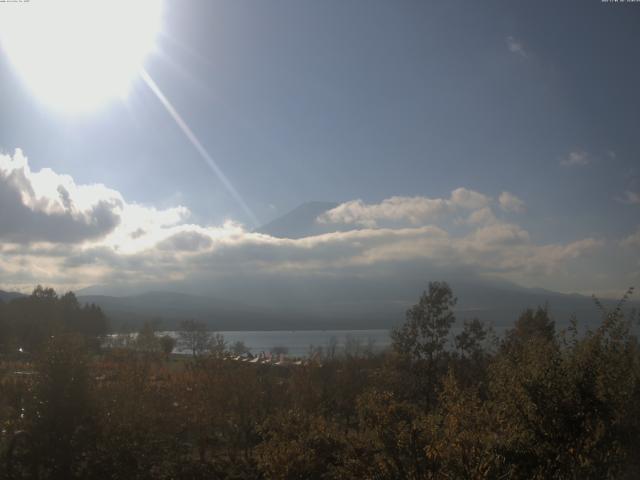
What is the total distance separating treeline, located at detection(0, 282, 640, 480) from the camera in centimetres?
781

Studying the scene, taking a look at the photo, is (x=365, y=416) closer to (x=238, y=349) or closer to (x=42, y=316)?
(x=238, y=349)

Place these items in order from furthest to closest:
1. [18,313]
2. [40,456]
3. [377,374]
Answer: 1. [18,313]
2. [377,374]
3. [40,456]

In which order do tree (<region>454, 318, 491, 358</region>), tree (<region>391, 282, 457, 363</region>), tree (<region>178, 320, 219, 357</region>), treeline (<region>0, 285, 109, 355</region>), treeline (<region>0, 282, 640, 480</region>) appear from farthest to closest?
1. tree (<region>178, 320, 219, 357</region>)
2. treeline (<region>0, 285, 109, 355</region>)
3. tree (<region>454, 318, 491, 358</region>)
4. tree (<region>391, 282, 457, 363</region>)
5. treeline (<region>0, 282, 640, 480</region>)

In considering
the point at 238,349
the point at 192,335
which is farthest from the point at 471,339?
the point at 192,335

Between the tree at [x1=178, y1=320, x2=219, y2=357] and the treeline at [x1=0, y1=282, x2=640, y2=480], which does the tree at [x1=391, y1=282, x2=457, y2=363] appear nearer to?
the treeline at [x1=0, y1=282, x2=640, y2=480]

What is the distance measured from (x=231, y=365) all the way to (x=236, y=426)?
1873mm

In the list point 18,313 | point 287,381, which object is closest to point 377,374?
point 287,381

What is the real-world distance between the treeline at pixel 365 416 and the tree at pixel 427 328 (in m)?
0.04

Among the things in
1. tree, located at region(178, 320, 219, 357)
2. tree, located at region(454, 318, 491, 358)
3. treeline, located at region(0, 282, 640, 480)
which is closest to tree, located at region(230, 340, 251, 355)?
treeline, located at region(0, 282, 640, 480)

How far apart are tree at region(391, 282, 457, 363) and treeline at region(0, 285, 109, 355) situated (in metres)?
41.5

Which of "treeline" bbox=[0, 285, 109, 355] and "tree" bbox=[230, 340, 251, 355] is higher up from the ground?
"treeline" bbox=[0, 285, 109, 355]

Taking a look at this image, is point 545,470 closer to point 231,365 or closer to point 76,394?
point 76,394

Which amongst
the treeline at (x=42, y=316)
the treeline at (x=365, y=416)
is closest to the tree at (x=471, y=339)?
the treeline at (x=365, y=416)

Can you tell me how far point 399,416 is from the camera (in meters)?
9.23
